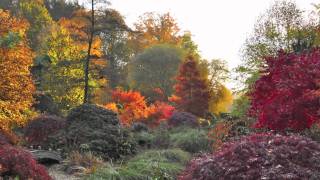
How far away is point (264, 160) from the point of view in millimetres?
6742

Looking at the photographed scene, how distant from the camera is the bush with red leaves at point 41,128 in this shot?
17891mm

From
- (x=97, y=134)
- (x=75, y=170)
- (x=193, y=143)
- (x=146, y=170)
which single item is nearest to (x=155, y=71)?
(x=193, y=143)

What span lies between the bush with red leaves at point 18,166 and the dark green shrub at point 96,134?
542 cm

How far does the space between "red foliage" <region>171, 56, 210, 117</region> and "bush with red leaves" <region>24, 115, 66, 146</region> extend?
1618cm

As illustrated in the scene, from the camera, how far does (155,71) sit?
141ft

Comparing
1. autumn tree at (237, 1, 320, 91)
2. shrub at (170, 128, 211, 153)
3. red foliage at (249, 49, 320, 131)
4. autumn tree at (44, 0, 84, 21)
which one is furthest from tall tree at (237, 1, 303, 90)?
autumn tree at (44, 0, 84, 21)

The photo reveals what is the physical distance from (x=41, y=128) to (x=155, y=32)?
38137 mm

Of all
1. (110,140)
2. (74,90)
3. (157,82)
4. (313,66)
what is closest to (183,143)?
(110,140)

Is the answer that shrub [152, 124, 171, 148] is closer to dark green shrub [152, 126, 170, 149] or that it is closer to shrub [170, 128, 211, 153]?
dark green shrub [152, 126, 170, 149]

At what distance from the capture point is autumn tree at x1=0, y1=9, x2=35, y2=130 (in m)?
18.2

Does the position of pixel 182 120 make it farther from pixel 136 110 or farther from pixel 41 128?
pixel 41 128

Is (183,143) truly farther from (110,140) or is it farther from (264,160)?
(264,160)

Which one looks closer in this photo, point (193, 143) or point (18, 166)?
point (18, 166)

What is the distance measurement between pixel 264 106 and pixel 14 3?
139 ft
